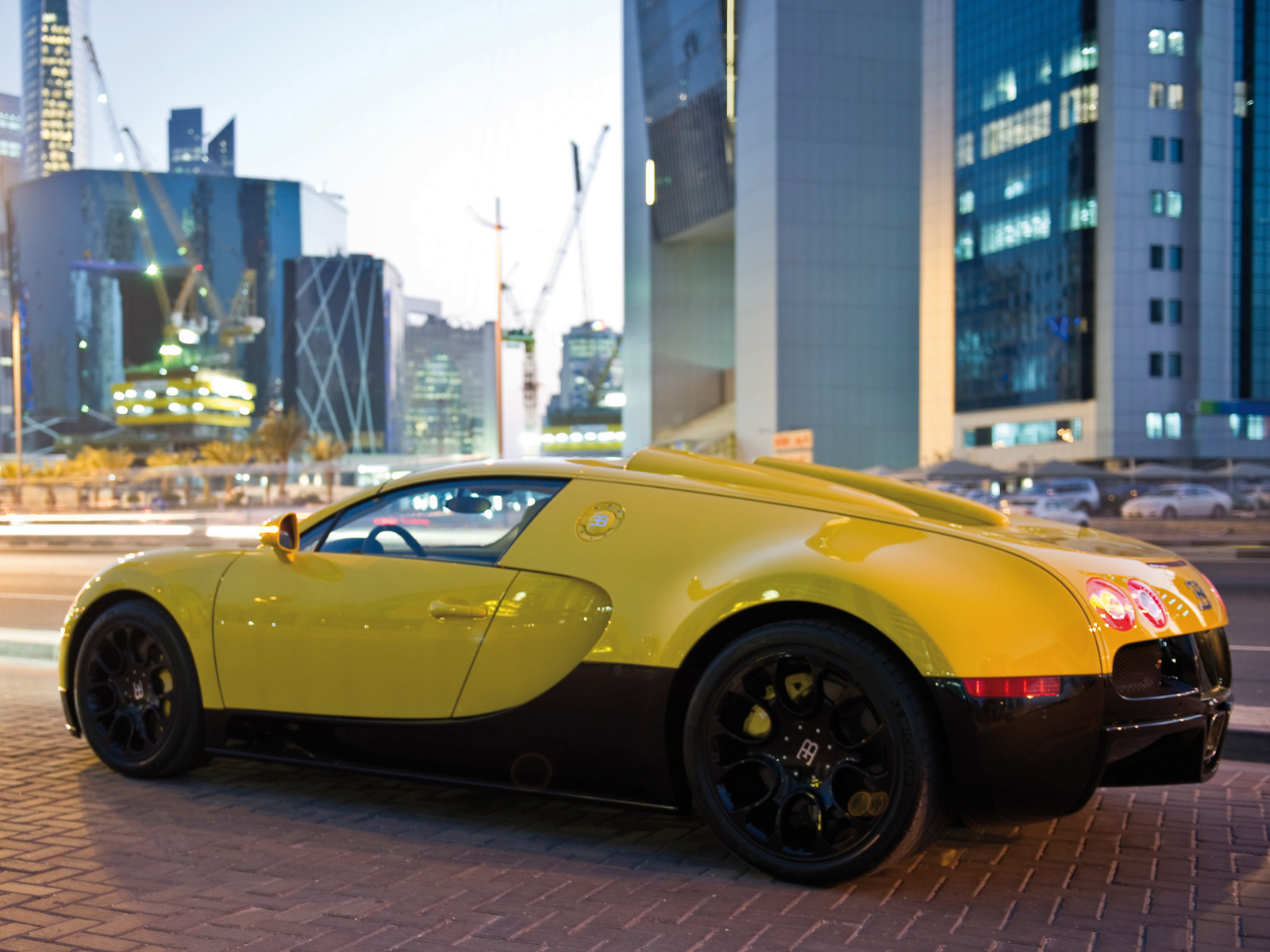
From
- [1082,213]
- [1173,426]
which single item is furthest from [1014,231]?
[1173,426]

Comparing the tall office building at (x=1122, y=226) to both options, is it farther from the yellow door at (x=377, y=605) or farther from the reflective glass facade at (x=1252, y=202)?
the yellow door at (x=377, y=605)

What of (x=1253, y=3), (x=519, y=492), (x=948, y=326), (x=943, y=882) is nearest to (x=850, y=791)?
(x=943, y=882)

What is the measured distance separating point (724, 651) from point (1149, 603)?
3.90ft

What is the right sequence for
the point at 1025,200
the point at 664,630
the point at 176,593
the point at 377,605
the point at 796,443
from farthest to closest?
1. the point at 1025,200
2. the point at 796,443
3. the point at 176,593
4. the point at 377,605
5. the point at 664,630

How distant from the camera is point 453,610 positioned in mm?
3523

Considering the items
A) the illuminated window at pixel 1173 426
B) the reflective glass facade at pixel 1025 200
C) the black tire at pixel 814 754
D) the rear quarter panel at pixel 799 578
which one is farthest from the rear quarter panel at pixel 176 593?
the illuminated window at pixel 1173 426

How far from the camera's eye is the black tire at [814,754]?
2867 millimetres

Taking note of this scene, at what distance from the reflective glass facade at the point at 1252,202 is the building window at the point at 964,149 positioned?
1533 centimetres

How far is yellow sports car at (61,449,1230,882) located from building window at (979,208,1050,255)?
68.8 metres

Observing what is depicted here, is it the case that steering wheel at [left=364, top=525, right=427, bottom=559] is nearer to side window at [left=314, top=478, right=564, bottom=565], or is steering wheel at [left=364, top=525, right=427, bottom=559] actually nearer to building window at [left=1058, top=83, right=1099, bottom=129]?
side window at [left=314, top=478, right=564, bottom=565]

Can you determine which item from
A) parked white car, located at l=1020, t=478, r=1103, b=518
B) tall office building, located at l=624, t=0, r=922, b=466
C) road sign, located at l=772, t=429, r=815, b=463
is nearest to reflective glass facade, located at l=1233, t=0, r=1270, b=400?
tall office building, located at l=624, t=0, r=922, b=466

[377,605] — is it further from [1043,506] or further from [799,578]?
[1043,506]

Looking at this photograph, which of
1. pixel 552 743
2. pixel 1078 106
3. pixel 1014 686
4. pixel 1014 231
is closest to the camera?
pixel 1014 686

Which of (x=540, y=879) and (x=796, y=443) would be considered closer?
(x=540, y=879)
